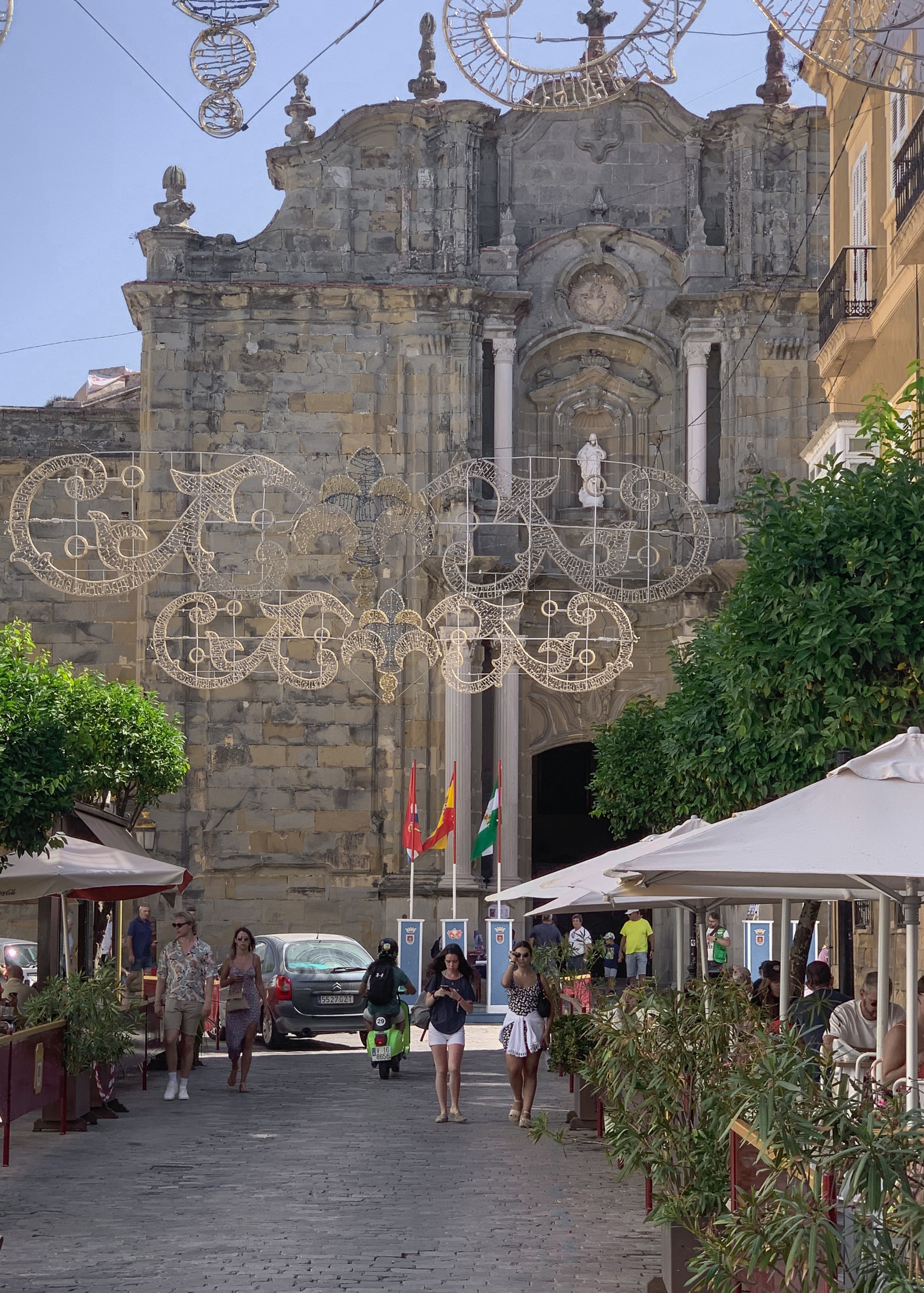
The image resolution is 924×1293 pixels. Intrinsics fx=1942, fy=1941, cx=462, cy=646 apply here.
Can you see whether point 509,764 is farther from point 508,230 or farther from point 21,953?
point 508,230

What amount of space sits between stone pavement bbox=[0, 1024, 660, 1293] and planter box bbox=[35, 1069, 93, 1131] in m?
0.15

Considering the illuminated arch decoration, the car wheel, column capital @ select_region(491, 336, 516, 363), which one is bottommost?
the car wheel

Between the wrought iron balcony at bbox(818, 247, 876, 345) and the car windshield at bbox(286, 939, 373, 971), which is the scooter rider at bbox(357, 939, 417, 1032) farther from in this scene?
the wrought iron balcony at bbox(818, 247, 876, 345)

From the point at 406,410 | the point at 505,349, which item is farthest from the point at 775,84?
the point at 406,410

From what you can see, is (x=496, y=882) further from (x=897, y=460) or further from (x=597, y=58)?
(x=597, y=58)

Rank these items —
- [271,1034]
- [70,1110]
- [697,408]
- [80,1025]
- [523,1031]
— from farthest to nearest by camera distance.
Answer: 1. [697,408]
2. [271,1034]
3. [523,1031]
4. [70,1110]
5. [80,1025]

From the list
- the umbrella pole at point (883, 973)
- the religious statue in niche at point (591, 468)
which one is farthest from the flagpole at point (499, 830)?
the umbrella pole at point (883, 973)

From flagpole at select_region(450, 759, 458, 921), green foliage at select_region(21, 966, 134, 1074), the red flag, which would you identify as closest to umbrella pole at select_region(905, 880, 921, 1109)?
green foliage at select_region(21, 966, 134, 1074)

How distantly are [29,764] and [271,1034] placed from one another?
947cm

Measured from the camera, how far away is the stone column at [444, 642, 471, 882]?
101 ft

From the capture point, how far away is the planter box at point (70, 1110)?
48.2 feet

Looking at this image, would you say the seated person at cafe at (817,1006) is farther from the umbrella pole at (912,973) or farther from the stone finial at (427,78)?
the stone finial at (427,78)

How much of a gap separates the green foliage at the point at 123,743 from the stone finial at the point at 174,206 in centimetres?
1083

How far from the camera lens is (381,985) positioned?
758 inches
